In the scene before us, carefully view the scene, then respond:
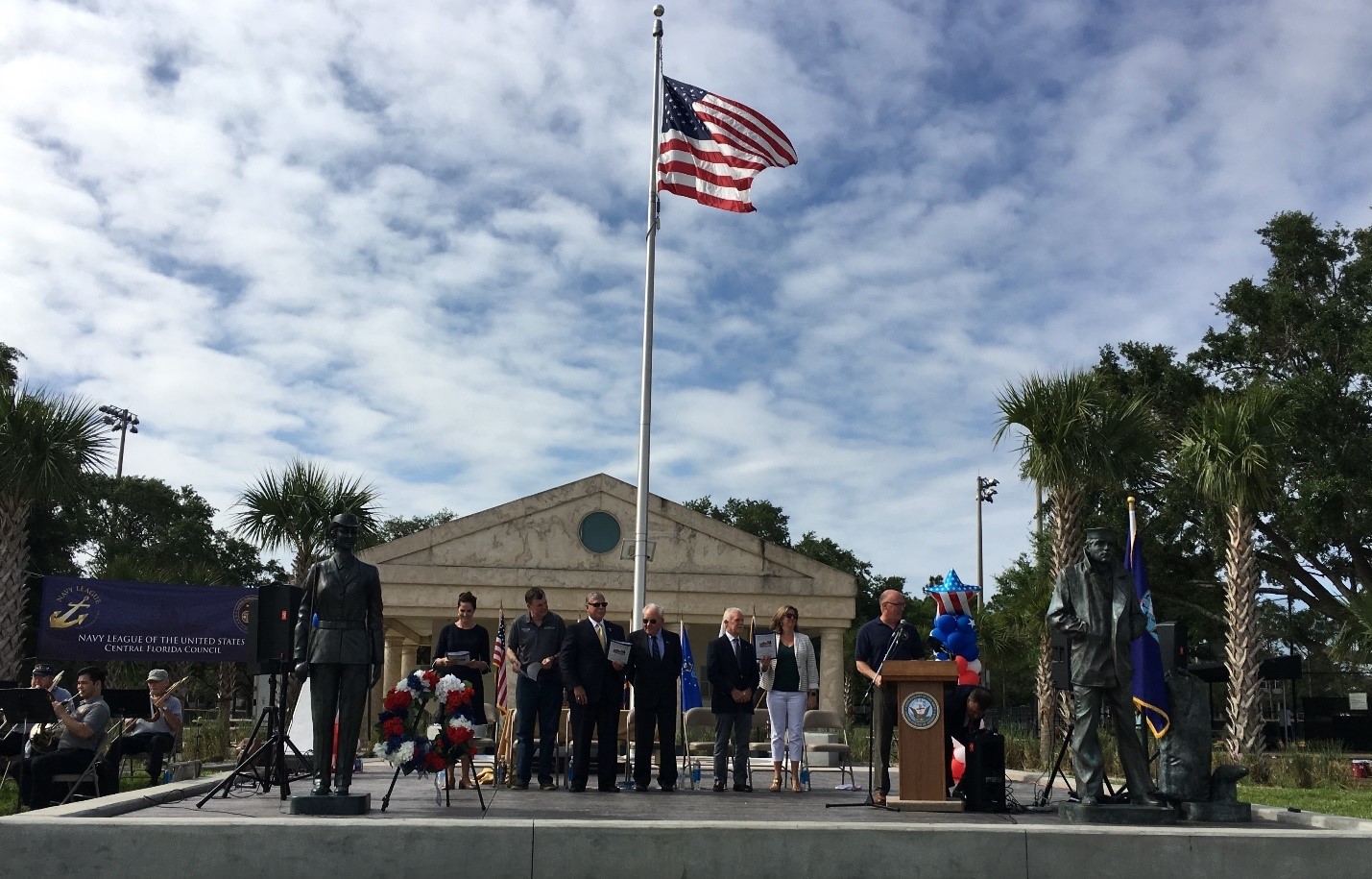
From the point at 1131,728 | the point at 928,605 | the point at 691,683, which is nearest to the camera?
the point at 1131,728

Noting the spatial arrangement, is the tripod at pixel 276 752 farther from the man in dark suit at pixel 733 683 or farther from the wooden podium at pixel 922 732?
the wooden podium at pixel 922 732

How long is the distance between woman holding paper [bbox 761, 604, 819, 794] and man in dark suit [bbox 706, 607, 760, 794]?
0.23 meters

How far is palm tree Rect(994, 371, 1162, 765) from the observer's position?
21.6 metres

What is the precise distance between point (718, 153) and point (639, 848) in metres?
12.9

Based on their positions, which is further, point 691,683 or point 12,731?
point 691,683

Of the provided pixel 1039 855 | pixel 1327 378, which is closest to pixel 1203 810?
pixel 1039 855

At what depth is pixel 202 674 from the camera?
58.3 meters

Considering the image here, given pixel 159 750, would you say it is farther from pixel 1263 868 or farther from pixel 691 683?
pixel 1263 868

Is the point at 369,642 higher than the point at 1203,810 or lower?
higher

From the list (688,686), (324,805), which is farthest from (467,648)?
(688,686)

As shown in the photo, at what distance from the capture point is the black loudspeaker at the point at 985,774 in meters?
11.0

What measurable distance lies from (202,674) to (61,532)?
20.4 metres

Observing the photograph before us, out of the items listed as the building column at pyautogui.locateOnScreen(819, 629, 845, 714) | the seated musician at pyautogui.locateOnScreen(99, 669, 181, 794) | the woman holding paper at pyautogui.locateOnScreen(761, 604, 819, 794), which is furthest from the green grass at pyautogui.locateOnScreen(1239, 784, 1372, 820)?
the seated musician at pyautogui.locateOnScreen(99, 669, 181, 794)

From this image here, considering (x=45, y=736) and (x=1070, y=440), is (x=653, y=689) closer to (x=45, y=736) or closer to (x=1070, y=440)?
(x=45, y=736)
